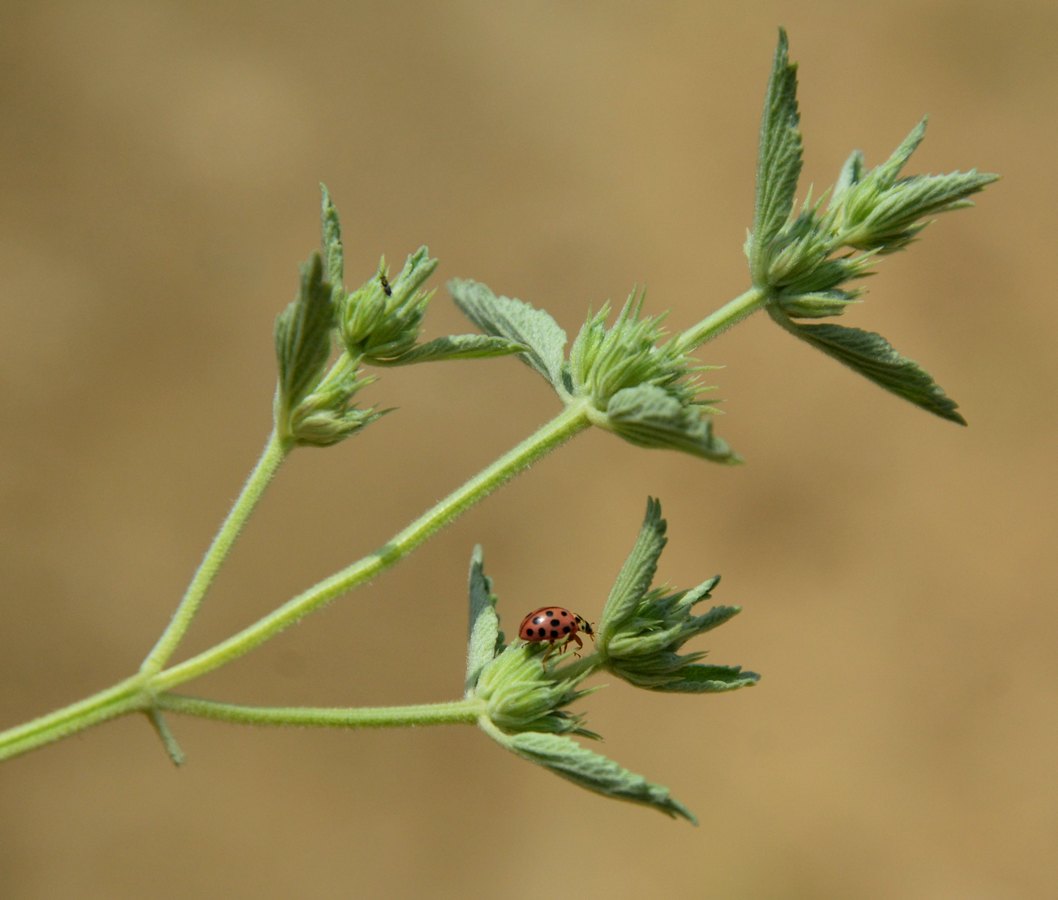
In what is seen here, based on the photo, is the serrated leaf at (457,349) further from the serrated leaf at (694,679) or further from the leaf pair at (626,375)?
the serrated leaf at (694,679)

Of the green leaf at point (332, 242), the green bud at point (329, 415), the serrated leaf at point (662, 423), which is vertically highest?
the green leaf at point (332, 242)

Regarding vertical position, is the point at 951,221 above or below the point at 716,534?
above

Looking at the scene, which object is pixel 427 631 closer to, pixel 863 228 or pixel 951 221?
pixel 951 221

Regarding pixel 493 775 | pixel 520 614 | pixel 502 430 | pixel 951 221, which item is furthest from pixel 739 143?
pixel 493 775

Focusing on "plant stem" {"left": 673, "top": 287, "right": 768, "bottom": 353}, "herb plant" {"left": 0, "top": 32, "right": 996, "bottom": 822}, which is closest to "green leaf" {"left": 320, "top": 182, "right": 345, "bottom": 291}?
"herb plant" {"left": 0, "top": 32, "right": 996, "bottom": 822}

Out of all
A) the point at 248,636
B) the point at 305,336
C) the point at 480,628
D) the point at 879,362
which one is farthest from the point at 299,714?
the point at 879,362

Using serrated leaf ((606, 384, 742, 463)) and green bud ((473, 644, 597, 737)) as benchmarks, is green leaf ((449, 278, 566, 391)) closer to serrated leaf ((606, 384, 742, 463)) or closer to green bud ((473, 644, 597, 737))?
serrated leaf ((606, 384, 742, 463))

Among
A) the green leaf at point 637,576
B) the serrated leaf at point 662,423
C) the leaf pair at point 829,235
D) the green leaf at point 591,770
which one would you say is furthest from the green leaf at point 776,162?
the green leaf at point 591,770
